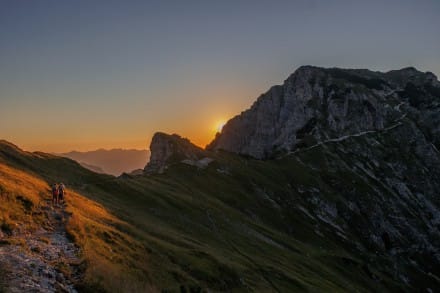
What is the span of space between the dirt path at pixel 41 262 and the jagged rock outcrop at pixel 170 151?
428 ft

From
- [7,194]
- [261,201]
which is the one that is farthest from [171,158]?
[7,194]

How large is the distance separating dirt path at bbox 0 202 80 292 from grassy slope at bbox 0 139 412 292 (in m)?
1.55

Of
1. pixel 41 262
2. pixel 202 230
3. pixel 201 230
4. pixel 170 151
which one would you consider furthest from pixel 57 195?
pixel 170 151

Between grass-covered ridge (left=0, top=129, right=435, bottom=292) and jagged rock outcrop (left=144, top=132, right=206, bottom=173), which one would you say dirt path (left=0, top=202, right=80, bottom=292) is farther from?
jagged rock outcrop (left=144, top=132, right=206, bottom=173)

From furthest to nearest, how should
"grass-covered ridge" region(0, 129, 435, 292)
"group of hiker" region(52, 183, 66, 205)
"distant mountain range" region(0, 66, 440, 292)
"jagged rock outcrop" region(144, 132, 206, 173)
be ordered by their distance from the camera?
1. "jagged rock outcrop" region(144, 132, 206, 173)
2. "group of hiker" region(52, 183, 66, 205)
3. "grass-covered ridge" region(0, 129, 435, 292)
4. "distant mountain range" region(0, 66, 440, 292)

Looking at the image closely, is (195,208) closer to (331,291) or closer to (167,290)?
A: (331,291)

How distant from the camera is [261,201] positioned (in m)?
152

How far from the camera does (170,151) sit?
18375 centimetres

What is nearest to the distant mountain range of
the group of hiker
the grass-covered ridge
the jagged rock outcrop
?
the grass-covered ridge

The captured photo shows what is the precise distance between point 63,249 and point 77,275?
4.68m

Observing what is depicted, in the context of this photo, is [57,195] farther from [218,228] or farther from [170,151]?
[170,151]

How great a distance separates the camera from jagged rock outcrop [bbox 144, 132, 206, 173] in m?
175

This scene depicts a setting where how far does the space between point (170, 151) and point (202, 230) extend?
102m

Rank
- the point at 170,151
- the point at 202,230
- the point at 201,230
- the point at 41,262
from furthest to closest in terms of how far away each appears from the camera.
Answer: the point at 170,151 < the point at 202,230 < the point at 201,230 < the point at 41,262
